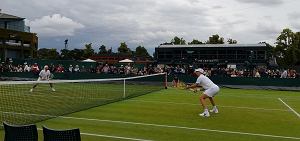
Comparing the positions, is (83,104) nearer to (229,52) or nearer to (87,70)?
(87,70)

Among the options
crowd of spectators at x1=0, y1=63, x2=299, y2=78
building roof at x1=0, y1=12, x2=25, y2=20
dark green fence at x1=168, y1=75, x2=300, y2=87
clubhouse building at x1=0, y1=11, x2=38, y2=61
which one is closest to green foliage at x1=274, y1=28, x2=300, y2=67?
crowd of spectators at x1=0, y1=63, x2=299, y2=78

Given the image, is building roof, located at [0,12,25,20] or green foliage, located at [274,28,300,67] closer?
green foliage, located at [274,28,300,67]

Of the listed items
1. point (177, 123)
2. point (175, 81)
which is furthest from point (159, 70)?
point (177, 123)

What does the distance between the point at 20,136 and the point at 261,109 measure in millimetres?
13997

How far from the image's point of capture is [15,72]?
40938mm

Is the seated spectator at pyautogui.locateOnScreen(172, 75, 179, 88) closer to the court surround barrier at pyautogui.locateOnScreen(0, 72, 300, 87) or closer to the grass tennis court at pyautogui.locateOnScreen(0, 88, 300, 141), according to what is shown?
the court surround barrier at pyautogui.locateOnScreen(0, 72, 300, 87)

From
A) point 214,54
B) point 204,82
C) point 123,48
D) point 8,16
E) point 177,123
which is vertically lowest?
point 177,123

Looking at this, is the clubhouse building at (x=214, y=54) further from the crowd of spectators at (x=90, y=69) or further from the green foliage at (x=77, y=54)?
the green foliage at (x=77, y=54)

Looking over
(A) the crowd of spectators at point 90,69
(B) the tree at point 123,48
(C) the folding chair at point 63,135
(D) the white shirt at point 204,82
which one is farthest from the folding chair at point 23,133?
(B) the tree at point 123,48

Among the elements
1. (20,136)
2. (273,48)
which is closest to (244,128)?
(20,136)

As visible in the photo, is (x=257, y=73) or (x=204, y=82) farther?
(x=257, y=73)

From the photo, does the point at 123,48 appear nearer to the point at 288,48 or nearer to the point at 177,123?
the point at 288,48

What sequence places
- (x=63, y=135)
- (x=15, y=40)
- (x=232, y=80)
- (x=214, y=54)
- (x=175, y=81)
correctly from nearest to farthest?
(x=63, y=135) → (x=175, y=81) → (x=232, y=80) → (x=214, y=54) → (x=15, y=40)

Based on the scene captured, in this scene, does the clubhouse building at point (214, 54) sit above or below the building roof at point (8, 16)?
below
